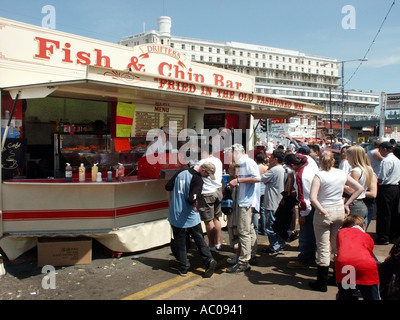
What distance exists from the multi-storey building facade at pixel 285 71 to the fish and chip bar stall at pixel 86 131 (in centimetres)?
9732

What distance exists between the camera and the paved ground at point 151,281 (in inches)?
166

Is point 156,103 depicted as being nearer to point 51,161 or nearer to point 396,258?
point 51,161

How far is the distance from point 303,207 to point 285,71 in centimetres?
13232

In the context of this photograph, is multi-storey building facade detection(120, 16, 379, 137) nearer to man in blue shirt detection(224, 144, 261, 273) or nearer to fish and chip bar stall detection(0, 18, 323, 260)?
fish and chip bar stall detection(0, 18, 323, 260)

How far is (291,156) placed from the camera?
5141 millimetres

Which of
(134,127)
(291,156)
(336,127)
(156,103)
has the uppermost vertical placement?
(336,127)

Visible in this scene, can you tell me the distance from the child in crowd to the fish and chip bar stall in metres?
3.18

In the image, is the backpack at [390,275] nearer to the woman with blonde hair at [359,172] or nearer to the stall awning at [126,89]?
the woman with blonde hair at [359,172]

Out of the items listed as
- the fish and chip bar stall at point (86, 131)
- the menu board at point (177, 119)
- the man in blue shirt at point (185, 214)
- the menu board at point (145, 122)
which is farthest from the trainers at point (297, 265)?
the menu board at point (177, 119)

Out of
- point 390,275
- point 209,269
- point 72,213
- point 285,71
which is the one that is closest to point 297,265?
point 209,269

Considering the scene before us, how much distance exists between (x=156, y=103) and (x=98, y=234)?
3643 millimetres

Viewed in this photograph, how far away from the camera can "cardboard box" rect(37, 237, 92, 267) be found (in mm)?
5102

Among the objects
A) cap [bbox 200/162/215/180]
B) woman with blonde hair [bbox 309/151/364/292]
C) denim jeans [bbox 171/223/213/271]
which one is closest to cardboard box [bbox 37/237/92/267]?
denim jeans [bbox 171/223/213/271]
